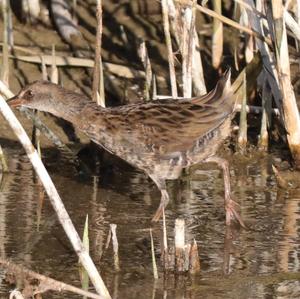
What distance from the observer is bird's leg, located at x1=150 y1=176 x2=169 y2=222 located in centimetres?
664

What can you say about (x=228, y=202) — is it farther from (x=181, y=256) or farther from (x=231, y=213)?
(x=181, y=256)

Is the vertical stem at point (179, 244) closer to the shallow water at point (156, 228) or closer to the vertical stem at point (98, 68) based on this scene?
the shallow water at point (156, 228)

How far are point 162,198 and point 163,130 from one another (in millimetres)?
396

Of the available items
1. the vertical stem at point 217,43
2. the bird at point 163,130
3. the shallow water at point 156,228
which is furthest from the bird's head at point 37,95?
the vertical stem at point 217,43

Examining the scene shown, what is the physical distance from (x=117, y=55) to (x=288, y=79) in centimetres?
224

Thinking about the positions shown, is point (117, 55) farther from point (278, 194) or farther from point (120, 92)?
point (278, 194)

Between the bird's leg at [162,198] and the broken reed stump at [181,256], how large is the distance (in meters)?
0.99

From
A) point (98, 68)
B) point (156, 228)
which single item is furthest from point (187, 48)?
point (156, 228)

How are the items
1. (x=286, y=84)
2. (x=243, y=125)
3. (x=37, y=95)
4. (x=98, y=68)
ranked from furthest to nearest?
(x=243, y=125) < (x=98, y=68) < (x=286, y=84) < (x=37, y=95)

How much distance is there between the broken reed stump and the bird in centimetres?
102

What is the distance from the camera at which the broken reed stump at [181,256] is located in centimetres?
552

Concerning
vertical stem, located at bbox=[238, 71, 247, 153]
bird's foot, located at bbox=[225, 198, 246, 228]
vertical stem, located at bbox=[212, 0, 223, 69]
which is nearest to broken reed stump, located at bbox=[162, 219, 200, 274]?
bird's foot, located at bbox=[225, 198, 246, 228]

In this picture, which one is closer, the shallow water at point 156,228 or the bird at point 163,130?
the shallow water at point 156,228

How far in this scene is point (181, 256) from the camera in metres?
5.56
